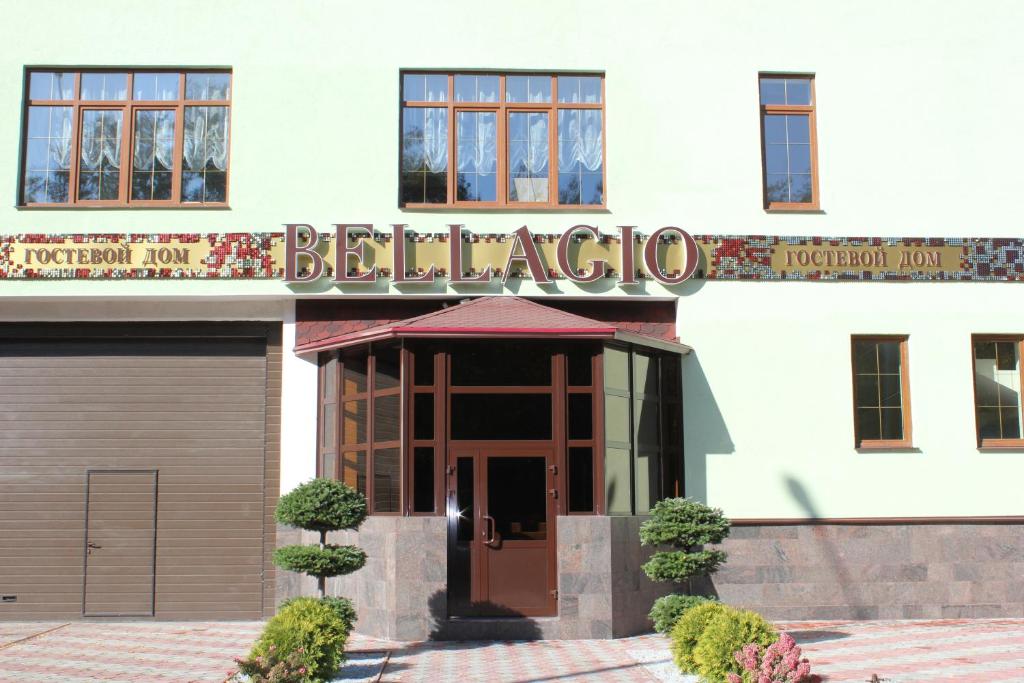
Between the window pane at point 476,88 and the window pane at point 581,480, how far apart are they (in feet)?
17.6

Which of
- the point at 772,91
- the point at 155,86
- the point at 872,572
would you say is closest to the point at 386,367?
the point at 155,86

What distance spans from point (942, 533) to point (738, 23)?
25.2 feet

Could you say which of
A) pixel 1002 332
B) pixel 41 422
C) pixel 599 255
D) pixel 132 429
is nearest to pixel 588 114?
pixel 599 255

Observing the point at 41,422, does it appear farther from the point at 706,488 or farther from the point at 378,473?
the point at 706,488

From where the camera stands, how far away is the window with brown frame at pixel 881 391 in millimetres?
16469

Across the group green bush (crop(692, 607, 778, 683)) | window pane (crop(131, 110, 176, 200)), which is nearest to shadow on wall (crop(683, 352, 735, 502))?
green bush (crop(692, 607, 778, 683))

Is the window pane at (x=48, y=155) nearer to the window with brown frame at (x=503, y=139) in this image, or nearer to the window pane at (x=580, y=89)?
the window with brown frame at (x=503, y=139)

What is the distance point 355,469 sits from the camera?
15.6m

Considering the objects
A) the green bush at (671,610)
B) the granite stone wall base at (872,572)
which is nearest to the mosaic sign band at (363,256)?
the granite stone wall base at (872,572)

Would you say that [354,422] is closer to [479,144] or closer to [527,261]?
[527,261]

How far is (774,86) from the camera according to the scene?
55.9 ft

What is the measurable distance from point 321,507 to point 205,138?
6.19m

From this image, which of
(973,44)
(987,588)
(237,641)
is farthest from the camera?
(973,44)

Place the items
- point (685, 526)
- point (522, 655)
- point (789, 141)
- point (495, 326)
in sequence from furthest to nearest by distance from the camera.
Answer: point (789, 141), point (495, 326), point (685, 526), point (522, 655)
